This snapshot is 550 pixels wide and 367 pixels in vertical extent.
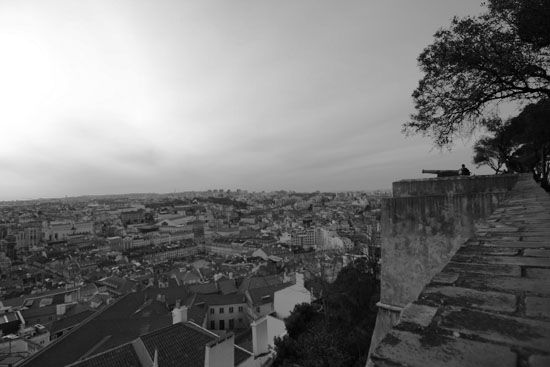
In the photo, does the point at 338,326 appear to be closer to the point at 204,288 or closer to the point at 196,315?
the point at 196,315

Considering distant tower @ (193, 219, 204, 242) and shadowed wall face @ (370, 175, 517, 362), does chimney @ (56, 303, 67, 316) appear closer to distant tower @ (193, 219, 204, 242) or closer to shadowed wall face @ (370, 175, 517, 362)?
shadowed wall face @ (370, 175, 517, 362)

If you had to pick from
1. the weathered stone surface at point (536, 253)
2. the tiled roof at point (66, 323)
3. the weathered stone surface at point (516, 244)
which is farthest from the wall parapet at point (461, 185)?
the tiled roof at point (66, 323)

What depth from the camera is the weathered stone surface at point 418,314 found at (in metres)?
1.47

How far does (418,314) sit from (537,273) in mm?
858

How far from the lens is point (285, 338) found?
13.3m

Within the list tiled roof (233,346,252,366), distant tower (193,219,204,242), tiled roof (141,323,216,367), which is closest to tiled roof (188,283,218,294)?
tiled roof (141,323,216,367)

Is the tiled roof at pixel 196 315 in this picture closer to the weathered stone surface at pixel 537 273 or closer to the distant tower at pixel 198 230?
the weathered stone surface at pixel 537 273

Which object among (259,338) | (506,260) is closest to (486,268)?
(506,260)

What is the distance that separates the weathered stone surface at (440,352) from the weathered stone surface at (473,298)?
358 millimetres

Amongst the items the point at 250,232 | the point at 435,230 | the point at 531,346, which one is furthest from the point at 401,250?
the point at 250,232

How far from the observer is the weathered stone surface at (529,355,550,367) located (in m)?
1.08

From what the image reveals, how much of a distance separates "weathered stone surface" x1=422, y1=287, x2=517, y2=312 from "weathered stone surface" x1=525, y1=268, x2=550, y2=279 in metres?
0.34

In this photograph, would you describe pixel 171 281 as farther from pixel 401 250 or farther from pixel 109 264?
pixel 401 250

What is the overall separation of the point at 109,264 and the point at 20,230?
49747 mm
